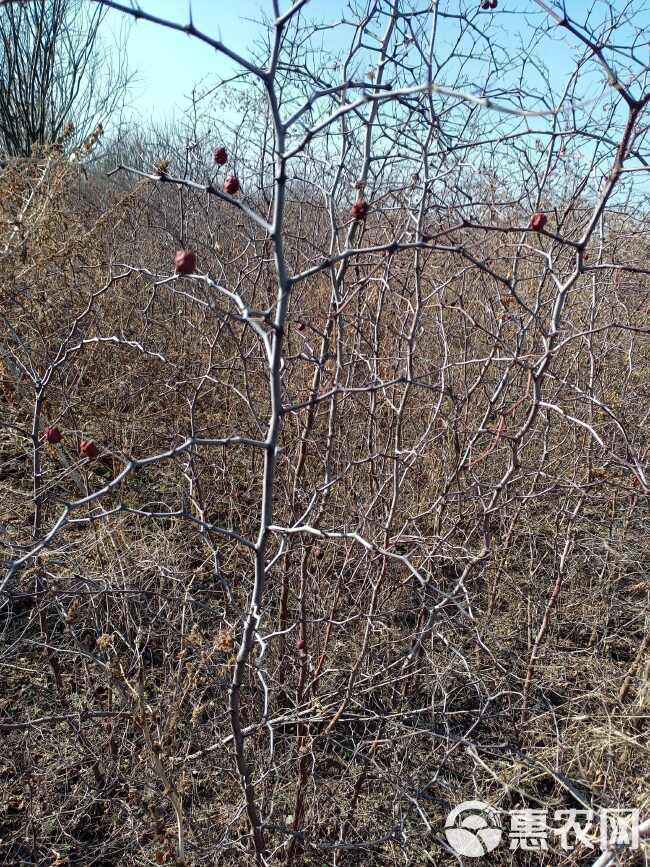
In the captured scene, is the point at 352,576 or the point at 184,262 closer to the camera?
the point at 184,262

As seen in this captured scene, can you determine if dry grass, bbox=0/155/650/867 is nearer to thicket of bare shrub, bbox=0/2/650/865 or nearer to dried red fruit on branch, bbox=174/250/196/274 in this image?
thicket of bare shrub, bbox=0/2/650/865

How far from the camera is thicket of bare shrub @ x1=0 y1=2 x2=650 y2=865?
1.64 m

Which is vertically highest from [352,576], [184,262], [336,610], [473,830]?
[184,262]

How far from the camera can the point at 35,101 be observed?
364 inches

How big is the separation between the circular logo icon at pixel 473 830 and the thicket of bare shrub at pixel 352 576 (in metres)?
0.05

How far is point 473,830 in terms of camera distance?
191cm

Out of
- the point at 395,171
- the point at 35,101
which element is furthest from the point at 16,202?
the point at 35,101

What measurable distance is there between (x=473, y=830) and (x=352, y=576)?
0.90m

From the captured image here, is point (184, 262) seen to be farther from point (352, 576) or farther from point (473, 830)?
point (473, 830)

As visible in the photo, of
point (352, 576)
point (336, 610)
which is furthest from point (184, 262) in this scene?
point (336, 610)

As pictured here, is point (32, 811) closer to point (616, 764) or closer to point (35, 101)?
point (616, 764)

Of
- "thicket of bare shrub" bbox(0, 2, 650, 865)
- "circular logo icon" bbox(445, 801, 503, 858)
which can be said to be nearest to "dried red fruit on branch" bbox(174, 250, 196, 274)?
"thicket of bare shrub" bbox(0, 2, 650, 865)

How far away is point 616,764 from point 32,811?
73.6 inches

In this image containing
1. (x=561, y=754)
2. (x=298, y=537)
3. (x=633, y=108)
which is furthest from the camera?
(x=298, y=537)
